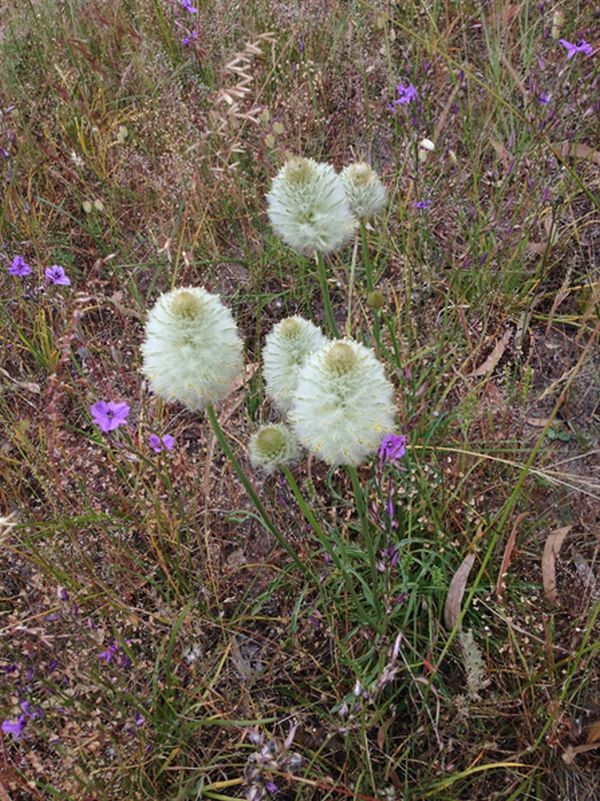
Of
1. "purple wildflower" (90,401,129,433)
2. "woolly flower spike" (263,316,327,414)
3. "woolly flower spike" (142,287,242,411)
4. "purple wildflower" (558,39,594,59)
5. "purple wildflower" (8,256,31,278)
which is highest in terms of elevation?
"purple wildflower" (558,39,594,59)

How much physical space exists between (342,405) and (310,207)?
1.85 ft

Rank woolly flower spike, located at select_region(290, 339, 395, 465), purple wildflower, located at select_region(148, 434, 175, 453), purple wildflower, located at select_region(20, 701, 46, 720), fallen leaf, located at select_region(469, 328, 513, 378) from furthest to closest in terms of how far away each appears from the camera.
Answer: fallen leaf, located at select_region(469, 328, 513, 378) < purple wildflower, located at select_region(148, 434, 175, 453) < purple wildflower, located at select_region(20, 701, 46, 720) < woolly flower spike, located at select_region(290, 339, 395, 465)

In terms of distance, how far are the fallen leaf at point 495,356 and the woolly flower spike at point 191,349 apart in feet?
4.08

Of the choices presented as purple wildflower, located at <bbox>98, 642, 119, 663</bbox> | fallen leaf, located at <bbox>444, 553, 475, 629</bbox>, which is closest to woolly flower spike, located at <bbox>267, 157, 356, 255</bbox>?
fallen leaf, located at <bbox>444, 553, 475, 629</bbox>

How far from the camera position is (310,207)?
5.44ft

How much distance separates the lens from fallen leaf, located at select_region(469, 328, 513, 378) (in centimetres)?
248

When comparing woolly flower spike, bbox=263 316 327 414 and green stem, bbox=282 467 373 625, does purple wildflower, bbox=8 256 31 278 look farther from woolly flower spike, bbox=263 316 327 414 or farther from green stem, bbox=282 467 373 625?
green stem, bbox=282 467 373 625

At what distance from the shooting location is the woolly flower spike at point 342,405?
136 centimetres

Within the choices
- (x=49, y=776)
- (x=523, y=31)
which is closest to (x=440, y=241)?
(x=523, y=31)

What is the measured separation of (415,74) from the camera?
3012 millimetres

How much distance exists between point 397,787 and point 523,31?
3.31 metres

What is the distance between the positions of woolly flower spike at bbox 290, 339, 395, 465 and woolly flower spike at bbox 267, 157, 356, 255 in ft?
1.29

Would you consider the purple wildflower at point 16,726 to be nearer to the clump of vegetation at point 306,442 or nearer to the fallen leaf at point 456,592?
the clump of vegetation at point 306,442

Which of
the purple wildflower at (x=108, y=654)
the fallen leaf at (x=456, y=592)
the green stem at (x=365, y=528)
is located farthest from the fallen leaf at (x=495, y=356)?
the purple wildflower at (x=108, y=654)
